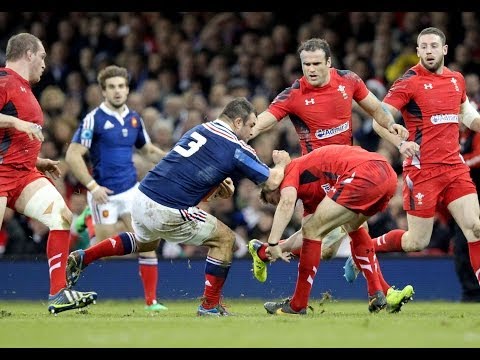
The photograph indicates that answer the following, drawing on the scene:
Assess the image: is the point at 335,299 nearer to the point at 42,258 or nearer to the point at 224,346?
the point at 42,258

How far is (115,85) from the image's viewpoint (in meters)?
12.4

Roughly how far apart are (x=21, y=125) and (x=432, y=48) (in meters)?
4.11

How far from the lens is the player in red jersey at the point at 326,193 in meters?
9.73

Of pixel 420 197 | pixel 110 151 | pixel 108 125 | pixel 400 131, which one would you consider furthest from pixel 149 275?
pixel 400 131

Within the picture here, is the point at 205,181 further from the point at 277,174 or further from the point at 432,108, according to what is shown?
the point at 432,108

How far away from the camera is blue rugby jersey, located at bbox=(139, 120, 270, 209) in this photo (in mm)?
9492

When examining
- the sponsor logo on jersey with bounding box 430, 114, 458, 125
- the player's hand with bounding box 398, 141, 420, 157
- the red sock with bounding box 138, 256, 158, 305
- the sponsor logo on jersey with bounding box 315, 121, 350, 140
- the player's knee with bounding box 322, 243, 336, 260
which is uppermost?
the sponsor logo on jersey with bounding box 430, 114, 458, 125

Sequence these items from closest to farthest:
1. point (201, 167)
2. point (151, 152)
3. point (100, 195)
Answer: point (201, 167) → point (100, 195) → point (151, 152)

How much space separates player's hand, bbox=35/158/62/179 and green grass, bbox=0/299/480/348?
1.42m

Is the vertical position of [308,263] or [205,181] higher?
[205,181]

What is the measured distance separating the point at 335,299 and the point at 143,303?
2393 millimetres

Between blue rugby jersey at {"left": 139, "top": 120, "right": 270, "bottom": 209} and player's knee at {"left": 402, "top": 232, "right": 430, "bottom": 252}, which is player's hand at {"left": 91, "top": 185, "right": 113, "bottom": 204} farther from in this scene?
player's knee at {"left": 402, "top": 232, "right": 430, "bottom": 252}

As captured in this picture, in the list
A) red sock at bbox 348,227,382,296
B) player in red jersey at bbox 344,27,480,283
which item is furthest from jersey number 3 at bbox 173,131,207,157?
player in red jersey at bbox 344,27,480,283

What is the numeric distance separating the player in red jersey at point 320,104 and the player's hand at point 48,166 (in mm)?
2026
